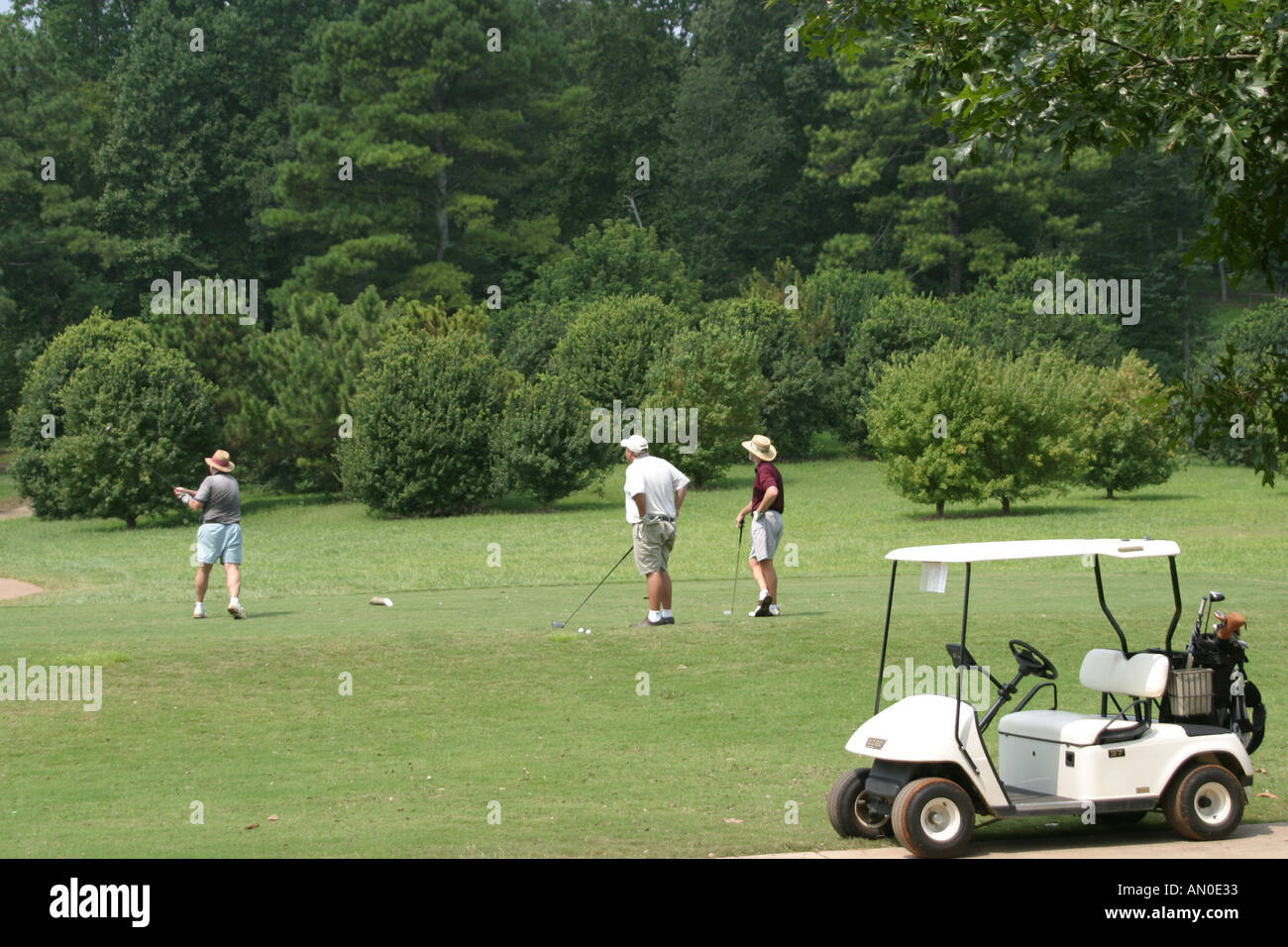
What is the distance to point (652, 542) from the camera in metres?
15.9

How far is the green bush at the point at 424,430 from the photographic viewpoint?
44.1m

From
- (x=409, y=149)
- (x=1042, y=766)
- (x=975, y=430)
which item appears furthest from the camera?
(x=409, y=149)

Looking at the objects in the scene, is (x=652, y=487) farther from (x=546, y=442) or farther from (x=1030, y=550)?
(x=546, y=442)

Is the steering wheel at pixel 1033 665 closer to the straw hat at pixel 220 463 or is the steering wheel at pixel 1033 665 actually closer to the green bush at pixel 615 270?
the straw hat at pixel 220 463

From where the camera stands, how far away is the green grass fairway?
9117 mm

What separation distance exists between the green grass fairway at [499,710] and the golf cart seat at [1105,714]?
0.67 metres

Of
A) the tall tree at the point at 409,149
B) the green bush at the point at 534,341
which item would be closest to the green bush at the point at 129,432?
the green bush at the point at 534,341

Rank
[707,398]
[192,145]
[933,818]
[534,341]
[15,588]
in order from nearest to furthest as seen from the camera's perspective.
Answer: [933,818] → [15,588] → [707,398] → [534,341] → [192,145]

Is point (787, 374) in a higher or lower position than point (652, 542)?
higher

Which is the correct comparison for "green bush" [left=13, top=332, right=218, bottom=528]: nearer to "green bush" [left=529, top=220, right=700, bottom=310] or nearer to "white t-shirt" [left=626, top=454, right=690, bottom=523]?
"green bush" [left=529, top=220, right=700, bottom=310]

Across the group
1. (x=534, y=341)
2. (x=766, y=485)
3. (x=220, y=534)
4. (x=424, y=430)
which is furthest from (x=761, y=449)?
(x=534, y=341)

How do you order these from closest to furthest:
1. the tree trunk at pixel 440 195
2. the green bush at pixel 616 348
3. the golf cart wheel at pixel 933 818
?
the golf cart wheel at pixel 933 818 < the green bush at pixel 616 348 < the tree trunk at pixel 440 195

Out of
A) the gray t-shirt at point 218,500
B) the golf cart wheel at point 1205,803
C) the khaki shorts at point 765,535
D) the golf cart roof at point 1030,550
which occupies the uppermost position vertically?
the golf cart roof at point 1030,550

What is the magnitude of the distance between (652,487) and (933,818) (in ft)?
25.9
